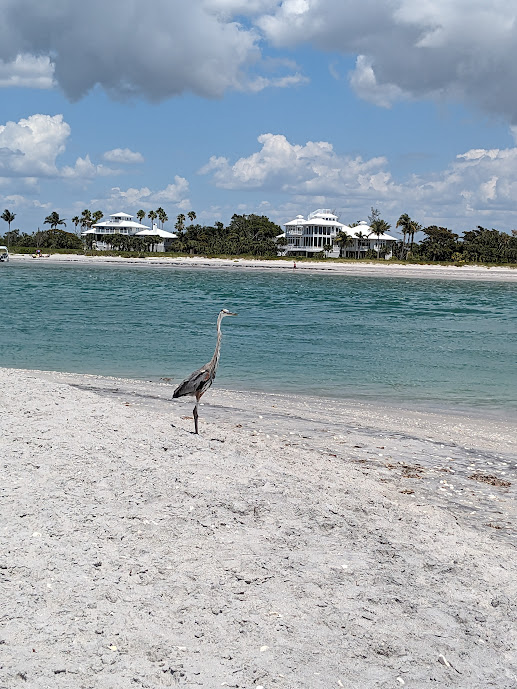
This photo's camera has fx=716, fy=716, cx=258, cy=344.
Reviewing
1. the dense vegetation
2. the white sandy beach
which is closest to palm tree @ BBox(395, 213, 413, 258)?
the dense vegetation

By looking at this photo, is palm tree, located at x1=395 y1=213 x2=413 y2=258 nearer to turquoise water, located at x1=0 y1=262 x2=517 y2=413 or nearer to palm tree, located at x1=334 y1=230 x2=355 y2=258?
palm tree, located at x1=334 y1=230 x2=355 y2=258

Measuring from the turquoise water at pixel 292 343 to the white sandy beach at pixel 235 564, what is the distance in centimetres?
841

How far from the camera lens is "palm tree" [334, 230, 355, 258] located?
429ft

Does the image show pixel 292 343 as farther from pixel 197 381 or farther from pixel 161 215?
pixel 161 215

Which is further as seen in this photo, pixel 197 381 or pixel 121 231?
pixel 121 231

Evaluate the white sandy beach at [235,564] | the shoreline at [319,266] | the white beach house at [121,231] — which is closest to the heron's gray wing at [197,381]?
the white sandy beach at [235,564]

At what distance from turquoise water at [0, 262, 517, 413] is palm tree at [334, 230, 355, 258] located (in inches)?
2937

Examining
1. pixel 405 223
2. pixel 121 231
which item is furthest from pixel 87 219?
pixel 405 223

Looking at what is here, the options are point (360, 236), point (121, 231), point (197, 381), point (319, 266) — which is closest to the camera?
point (197, 381)

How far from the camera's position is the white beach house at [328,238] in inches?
5340

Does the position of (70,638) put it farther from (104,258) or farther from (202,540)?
(104,258)

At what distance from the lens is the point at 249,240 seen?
463 ft

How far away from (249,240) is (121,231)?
31214 mm

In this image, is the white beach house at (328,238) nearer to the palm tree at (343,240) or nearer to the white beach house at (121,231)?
the palm tree at (343,240)
